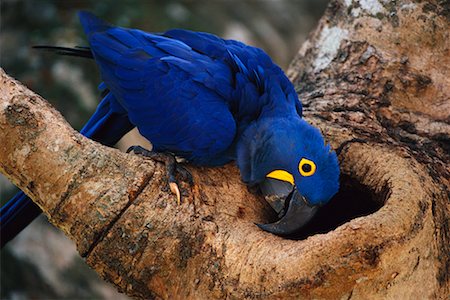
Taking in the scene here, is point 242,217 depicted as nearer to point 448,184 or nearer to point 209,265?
Result: point 209,265

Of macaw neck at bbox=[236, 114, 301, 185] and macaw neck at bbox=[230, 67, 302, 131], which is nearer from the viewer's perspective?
macaw neck at bbox=[236, 114, 301, 185]

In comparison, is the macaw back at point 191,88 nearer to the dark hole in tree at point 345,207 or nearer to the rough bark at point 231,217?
the rough bark at point 231,217

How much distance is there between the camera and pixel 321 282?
1.93 meters

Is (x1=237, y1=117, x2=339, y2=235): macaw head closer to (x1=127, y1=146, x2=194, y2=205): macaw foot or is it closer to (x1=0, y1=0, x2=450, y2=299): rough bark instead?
(x1=0, y1=0, x2=450, y2=299): rough bark

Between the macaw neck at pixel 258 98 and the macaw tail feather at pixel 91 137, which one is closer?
the macaw neck at pixel 258 98

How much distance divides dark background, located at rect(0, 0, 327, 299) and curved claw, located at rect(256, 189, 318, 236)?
2.11 m

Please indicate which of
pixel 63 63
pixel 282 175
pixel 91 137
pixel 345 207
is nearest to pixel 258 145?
pixel 282 175

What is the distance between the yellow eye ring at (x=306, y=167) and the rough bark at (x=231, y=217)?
0.26m

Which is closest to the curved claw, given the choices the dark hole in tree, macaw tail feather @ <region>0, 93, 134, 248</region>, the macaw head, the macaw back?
the macaw head

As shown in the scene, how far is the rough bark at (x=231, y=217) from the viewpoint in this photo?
1.95 metres

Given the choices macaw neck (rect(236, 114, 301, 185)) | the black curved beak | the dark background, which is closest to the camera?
the black curved beak

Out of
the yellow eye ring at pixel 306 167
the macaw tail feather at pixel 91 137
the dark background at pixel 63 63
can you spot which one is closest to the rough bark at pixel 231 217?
the yellow eye ring at pixel 306 167

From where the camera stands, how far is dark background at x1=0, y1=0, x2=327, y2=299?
12.9ft

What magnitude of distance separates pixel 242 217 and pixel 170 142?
44cm
